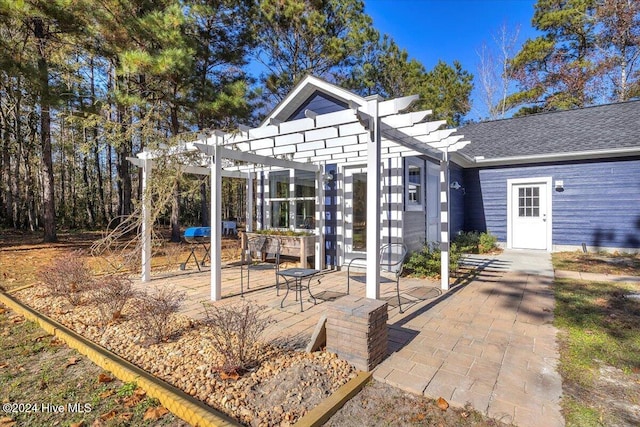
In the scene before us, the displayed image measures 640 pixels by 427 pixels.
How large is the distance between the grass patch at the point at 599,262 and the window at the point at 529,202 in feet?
4.38

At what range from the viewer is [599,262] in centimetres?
732

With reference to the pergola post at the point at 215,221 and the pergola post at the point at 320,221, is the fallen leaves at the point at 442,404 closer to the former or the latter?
the pergola post at the point at 215,221

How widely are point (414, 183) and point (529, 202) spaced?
15.7 feet

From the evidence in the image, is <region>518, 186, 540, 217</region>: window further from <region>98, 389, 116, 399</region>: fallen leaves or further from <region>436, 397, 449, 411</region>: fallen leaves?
<region>98, 389, 116, 399</region>: fallen leaves

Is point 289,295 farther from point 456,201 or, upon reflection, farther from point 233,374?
point 456,201

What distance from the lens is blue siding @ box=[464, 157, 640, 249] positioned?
27.1 ft

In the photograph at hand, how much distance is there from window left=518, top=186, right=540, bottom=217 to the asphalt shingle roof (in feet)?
3.56

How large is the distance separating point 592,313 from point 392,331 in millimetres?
2662

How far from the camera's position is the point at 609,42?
16.3 meters

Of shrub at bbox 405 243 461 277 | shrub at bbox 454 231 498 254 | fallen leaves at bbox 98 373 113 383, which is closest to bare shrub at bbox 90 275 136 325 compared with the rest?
fallen leaves at bbox 98 373 113 383

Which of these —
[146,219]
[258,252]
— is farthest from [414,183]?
[146,219]

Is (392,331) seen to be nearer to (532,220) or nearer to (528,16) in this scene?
(532,220)

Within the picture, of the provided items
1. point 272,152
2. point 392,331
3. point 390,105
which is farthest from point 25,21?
point 392,331

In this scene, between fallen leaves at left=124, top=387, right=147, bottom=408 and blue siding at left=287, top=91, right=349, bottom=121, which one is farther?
blue siding at left=287, top=91, right=349, bottom=121
